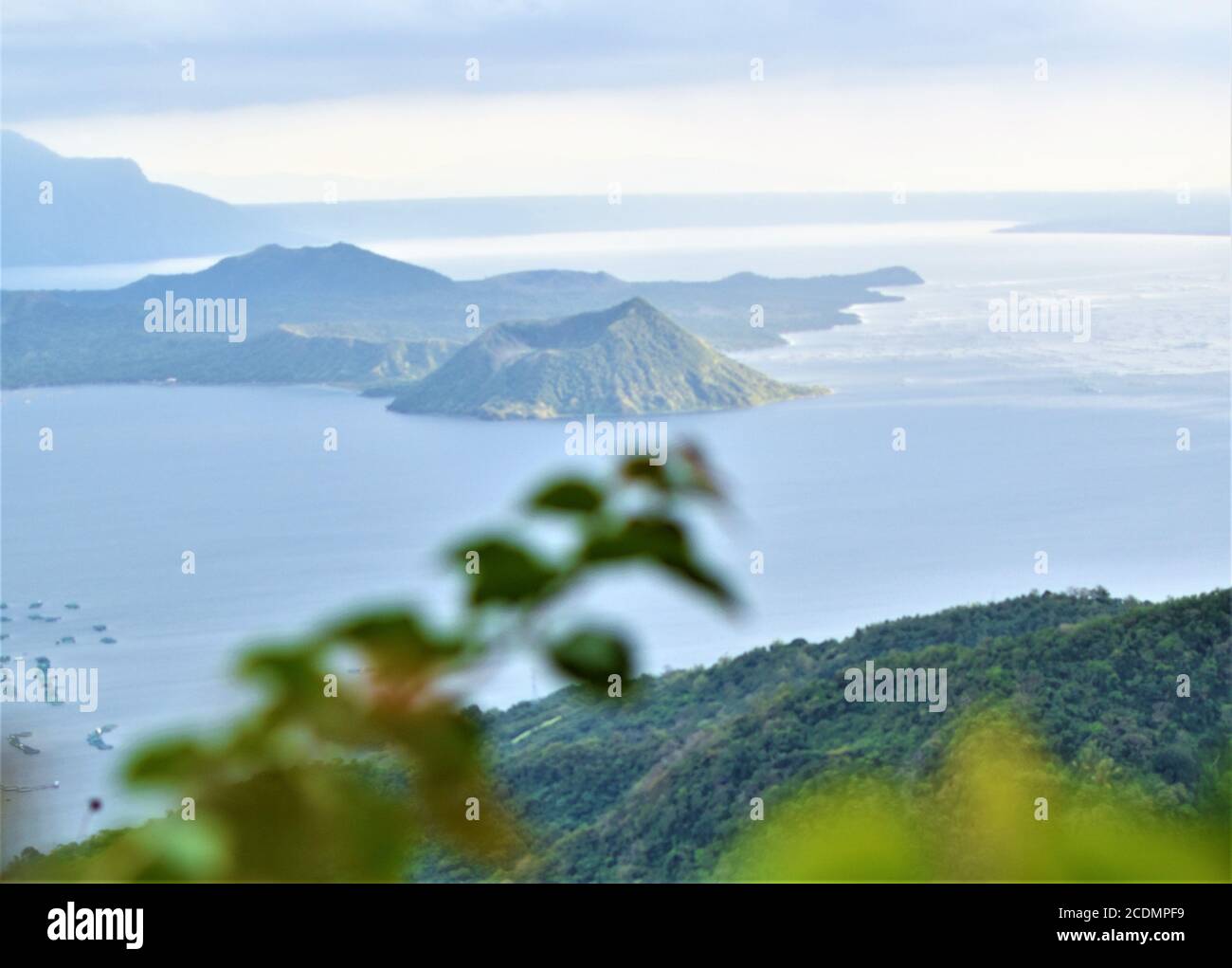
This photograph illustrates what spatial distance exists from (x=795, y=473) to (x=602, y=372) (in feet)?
9.38

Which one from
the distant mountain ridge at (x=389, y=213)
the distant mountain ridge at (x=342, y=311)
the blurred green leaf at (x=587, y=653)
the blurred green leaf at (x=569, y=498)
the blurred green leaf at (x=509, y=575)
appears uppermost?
the distant mountain ridge at (x=389, y=213)

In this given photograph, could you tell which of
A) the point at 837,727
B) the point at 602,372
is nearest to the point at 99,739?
the point at 837,727

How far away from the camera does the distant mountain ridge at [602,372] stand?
49.4ft

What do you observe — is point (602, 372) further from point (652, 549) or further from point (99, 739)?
point (652, 549)

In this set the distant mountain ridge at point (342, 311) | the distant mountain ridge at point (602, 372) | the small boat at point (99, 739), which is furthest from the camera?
the distant mountain ridge at point (342, 311)

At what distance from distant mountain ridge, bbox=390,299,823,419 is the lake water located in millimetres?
311

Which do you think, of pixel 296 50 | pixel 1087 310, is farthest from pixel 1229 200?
pixel 296 50

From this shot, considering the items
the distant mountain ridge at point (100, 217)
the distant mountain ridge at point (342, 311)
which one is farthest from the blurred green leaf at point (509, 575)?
the distant mountain ridge at point (100, 217)

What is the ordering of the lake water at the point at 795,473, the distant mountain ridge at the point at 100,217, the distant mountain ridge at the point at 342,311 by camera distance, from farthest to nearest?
the distant mountain ridge at the point at 100,217 → the distant mountain ridge at the point at 342,311 → the lake water at the point at 795,473

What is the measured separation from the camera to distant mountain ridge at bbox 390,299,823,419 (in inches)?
593

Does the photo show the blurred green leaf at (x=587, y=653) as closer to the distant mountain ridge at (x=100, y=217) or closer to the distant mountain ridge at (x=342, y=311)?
the distant mountain ridge at (x=342, y=311)

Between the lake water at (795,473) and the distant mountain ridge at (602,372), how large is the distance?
0.31 m

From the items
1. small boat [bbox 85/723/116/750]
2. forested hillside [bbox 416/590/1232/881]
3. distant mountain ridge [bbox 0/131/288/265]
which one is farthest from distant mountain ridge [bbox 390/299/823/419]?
distant mountain ridge [bbox 0/131/288/265]

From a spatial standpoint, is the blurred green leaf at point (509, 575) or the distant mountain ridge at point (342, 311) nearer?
the blurred green leaf at point (509, 575)
